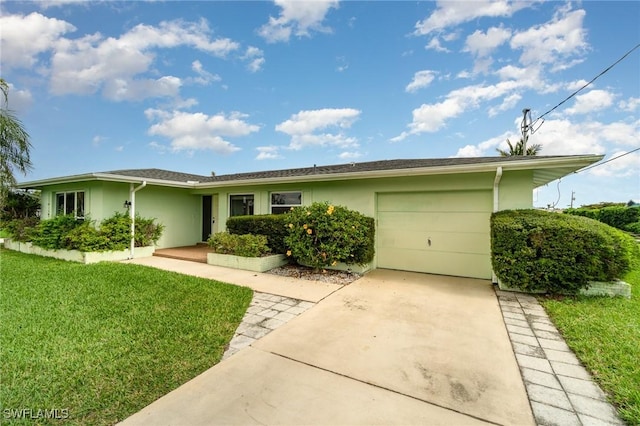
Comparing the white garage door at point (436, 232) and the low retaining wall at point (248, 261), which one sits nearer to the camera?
the white garage door at point (436, 232)

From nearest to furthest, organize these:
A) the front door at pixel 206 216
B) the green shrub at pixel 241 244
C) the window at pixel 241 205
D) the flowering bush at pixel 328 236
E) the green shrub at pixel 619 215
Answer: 1. the flowering bush at pixel 328 236
2. the green shrub at pixel 241 244
3. the window at pixel 241 205
4. the front door at pixel 206 216
5. the green shrub at pixel 619 215

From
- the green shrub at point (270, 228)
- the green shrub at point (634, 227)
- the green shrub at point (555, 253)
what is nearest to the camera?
the green shrub at point (555, 253)

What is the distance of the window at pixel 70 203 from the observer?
9485 mm

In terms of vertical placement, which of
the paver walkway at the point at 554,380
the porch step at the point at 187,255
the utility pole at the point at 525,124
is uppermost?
the utility pole at the point at 525,124

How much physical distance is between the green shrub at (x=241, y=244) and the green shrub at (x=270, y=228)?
10.1 inches

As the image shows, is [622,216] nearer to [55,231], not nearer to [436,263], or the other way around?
[436,263]

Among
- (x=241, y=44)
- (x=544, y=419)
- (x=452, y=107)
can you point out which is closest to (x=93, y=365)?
(x=544, y=419)

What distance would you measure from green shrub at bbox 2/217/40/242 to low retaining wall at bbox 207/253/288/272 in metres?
7.88

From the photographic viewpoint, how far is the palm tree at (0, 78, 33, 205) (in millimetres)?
7969

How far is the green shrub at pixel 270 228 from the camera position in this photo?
7625mm

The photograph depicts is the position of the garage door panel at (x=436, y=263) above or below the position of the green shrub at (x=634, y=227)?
below

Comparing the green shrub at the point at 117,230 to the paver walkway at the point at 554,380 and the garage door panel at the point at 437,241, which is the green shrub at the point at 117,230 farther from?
the paver walkway at the point at 554,380

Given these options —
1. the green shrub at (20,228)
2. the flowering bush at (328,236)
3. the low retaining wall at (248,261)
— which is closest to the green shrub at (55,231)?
the green shrub at (20,228)

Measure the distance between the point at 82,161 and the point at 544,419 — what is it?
55.0 feet
